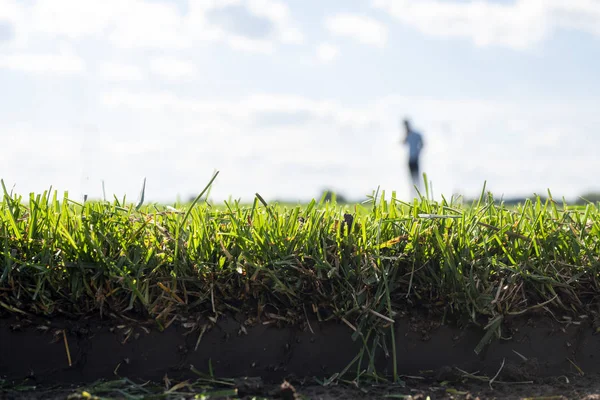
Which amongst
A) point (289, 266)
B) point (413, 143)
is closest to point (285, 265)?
point (289, 266)

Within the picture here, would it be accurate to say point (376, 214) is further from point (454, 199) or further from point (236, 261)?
point (236, 261)

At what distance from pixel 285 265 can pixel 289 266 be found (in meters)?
0.01

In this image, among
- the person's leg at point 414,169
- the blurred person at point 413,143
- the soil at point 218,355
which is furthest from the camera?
the person's leg at point 414,169

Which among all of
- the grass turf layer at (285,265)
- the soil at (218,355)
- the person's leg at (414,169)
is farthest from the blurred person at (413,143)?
the soil at (218,355)

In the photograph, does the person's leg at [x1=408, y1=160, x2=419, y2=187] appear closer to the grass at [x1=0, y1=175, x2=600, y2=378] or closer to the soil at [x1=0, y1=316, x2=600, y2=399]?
the grass at [x1=0, y1=175, x2=600, y2=378]

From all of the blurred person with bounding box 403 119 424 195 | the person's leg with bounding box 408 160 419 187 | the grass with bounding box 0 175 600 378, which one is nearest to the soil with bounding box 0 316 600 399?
the grass with bounding box 0 175 600 378

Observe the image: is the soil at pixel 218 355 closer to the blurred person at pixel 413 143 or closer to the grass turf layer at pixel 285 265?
the grass turf layer at pixel 285 265

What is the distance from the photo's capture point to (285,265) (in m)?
2.11

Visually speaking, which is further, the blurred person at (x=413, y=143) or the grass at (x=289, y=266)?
the blurred person at (x=413, y=143)

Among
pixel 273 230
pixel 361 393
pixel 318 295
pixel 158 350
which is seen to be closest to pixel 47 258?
pixel 158 350

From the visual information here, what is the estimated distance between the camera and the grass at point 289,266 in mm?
2090

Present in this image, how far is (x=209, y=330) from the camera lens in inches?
81.5

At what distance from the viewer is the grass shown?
2090 millimetres

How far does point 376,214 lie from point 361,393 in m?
0.68
